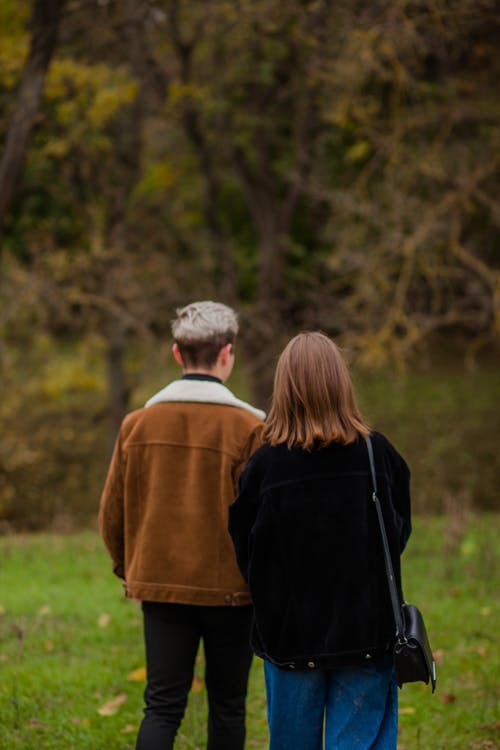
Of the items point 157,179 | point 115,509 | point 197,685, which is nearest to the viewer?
point 115,509

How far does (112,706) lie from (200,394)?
6.93 feet

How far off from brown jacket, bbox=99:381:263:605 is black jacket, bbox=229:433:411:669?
43cm

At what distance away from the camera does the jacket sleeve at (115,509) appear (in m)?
3.23

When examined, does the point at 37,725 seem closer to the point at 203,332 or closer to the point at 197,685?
the point at 197,685

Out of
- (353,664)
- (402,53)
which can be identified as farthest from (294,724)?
(402,53)

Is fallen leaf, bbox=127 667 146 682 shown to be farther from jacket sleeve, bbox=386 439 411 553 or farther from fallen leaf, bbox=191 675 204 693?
jacket sleeve, bbox=386 439 411 553

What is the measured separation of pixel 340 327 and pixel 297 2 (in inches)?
162

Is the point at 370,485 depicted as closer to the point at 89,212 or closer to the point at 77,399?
the point at 89,212

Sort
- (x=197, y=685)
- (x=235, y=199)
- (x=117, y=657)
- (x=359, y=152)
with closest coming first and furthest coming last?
1. (x=197, y=685)
2. (x=117, y=657)
3. (x=359, y=152)
4. (x=235, y=199)

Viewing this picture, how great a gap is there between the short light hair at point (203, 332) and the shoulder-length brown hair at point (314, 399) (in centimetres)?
48

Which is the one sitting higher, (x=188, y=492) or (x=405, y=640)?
(x=188, y=492)

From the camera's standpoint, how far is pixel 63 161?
15.1 meters

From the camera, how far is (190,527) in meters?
3.11

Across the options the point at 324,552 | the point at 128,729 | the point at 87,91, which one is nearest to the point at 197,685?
the point at 128,729
